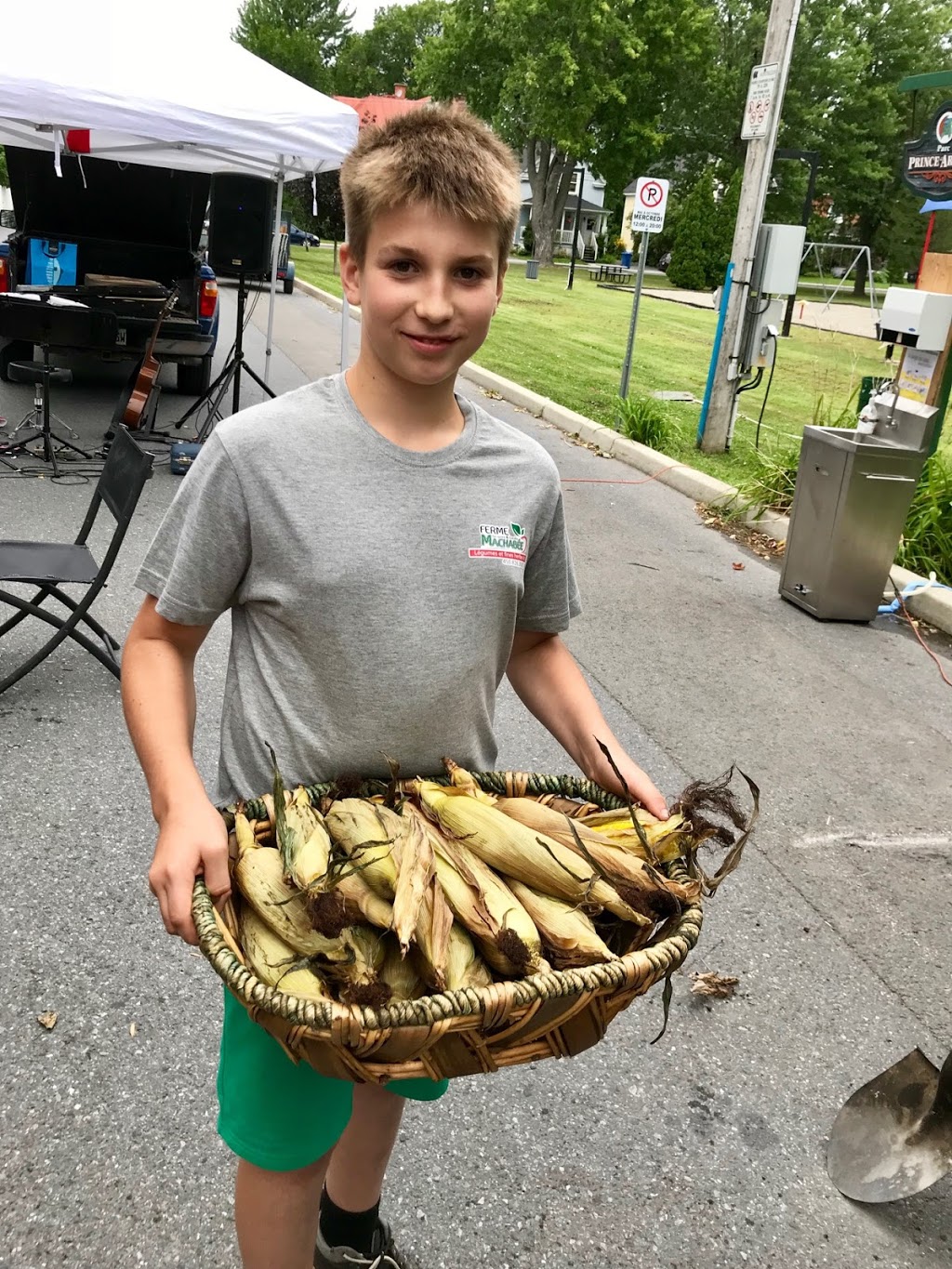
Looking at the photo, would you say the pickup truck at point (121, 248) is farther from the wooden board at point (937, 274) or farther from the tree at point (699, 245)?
the tree at point (699, 245)

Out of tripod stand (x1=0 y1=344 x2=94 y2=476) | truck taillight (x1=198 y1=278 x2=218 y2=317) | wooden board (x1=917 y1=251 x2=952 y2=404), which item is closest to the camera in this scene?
wooden board (x1=917 y1=251 x2=952 y2=404)

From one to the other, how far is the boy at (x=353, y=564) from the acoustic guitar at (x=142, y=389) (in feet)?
28.2

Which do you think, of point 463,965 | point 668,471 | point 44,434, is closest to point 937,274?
point 668,471

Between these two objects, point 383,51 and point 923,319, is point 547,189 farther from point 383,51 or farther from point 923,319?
point 923,319

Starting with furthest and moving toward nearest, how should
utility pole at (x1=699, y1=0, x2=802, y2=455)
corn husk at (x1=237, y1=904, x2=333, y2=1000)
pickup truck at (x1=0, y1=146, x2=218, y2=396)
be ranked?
pickup truck at (x1=0, y1=146, x2=218, y2=396) < utility pole at (x1=699, y1=0, x2=802, y2=455) < corn husk at (x1=237, y1=904, x2=333, y2=1000)

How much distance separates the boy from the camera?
1.52 meters

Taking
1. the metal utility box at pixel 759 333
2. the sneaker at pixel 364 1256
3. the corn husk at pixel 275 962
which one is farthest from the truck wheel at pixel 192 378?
the corn husk at pixel 275 962

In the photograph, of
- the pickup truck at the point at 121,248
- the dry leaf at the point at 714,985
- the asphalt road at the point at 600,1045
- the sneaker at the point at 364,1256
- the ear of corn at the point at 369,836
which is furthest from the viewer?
the pickup truck at the point at 121,248

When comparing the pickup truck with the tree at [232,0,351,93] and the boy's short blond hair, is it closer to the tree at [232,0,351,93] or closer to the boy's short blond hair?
the boy's short blond hair

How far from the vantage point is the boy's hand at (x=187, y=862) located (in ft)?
4.50

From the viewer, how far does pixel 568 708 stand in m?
1.89

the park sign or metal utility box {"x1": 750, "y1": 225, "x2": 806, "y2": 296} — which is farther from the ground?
the park sign

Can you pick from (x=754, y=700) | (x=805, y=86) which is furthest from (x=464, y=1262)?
(x=805, y=86)

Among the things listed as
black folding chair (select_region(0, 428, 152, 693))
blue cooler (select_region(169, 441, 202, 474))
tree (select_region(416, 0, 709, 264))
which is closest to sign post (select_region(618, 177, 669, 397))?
blue cooler (select_region(169, 441, 202, 474))
